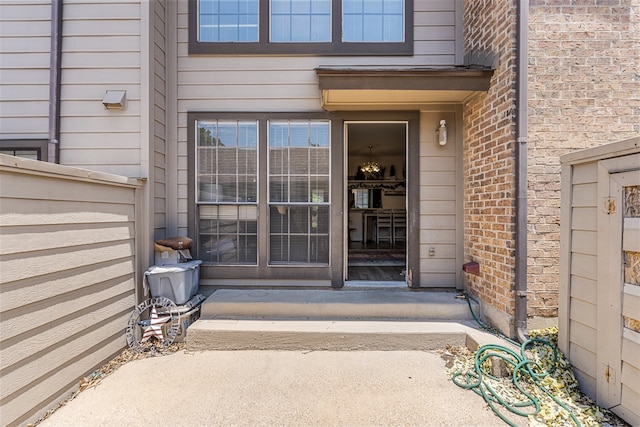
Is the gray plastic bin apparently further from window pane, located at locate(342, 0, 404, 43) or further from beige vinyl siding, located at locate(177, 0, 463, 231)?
window pane, located at locate(342, 0, 404, 43)

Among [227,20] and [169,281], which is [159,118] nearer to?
[227,20]

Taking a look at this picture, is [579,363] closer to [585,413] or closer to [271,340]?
[585,413]

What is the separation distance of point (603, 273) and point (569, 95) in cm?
162

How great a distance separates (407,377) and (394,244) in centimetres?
549

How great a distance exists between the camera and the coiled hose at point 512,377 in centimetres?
205

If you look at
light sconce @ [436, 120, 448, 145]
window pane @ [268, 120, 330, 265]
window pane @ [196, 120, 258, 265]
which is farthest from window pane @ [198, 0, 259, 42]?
light sconce @ [436, 120, 448, 145]

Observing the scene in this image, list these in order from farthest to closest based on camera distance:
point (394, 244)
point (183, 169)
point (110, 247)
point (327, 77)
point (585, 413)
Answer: point (394, 244), point (183, 169), point (327, 77), point (110, 247), point (585, 413)

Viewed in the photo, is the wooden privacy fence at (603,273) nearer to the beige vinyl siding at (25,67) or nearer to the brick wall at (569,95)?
the brick wall at (569,95)

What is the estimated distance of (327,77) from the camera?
3037mm

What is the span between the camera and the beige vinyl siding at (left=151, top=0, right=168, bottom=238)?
3316 millimetres

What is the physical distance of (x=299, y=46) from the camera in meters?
3.60

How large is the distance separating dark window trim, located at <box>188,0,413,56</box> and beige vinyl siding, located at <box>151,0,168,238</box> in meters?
0.32

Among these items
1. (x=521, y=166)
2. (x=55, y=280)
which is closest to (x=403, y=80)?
(x=521, y=166)

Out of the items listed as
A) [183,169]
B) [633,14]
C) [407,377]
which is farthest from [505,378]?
[183,169]
